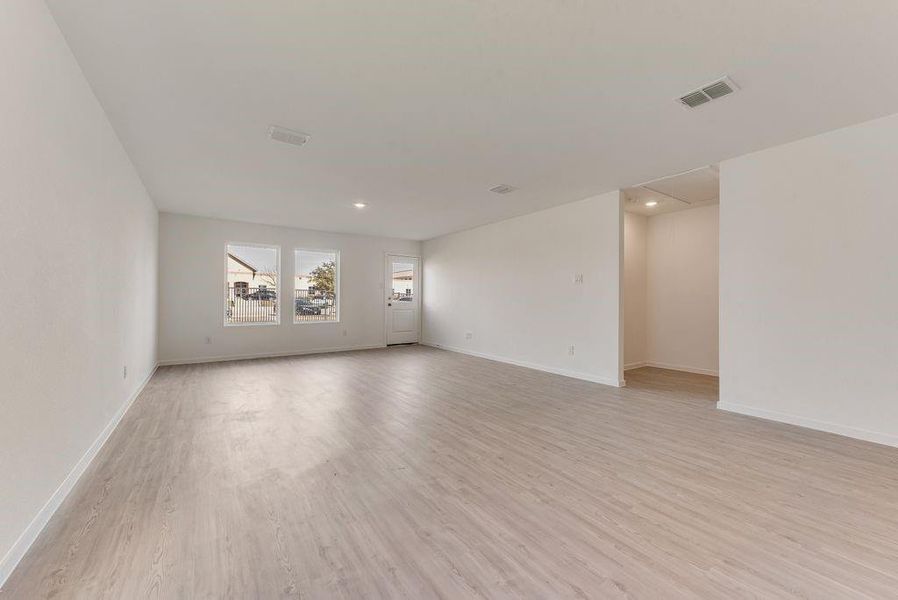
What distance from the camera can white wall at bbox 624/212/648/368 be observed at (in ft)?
20.4

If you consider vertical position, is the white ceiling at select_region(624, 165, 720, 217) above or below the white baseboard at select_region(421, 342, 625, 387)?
above

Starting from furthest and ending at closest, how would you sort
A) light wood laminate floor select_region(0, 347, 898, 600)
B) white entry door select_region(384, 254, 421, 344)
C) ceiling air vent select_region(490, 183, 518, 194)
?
white entry door select_region(384, 254, 421, 344) < ceiling air vent select_region(490, 183, 518, 194) < light wood laminate floor select_region(0, 347, 898, 600)

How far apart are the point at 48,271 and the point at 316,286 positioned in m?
5.89

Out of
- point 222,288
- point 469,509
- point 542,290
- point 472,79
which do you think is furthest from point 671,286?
point 222,288

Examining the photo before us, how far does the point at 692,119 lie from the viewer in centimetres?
289

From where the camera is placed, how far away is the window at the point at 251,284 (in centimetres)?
675

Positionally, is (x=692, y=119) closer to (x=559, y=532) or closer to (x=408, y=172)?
(x=408, y=172)

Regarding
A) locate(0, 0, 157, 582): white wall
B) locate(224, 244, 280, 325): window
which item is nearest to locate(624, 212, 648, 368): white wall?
locate(224, 244, 280, 325): window

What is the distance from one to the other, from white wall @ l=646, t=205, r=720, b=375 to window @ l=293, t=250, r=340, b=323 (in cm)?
608

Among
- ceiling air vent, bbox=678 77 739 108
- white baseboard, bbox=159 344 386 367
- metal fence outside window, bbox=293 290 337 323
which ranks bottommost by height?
white baseboard, bbox=159 344 386 367

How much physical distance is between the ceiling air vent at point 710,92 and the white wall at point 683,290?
3698 millimetres

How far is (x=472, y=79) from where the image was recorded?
2391 millimetres

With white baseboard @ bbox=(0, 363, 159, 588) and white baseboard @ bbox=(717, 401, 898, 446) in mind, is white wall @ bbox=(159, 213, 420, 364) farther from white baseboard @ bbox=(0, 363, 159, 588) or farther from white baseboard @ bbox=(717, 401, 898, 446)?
white baseboard @ bbox=(717, 401, 898, 446)

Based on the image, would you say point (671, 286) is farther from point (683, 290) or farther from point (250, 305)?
point (250, 305)
